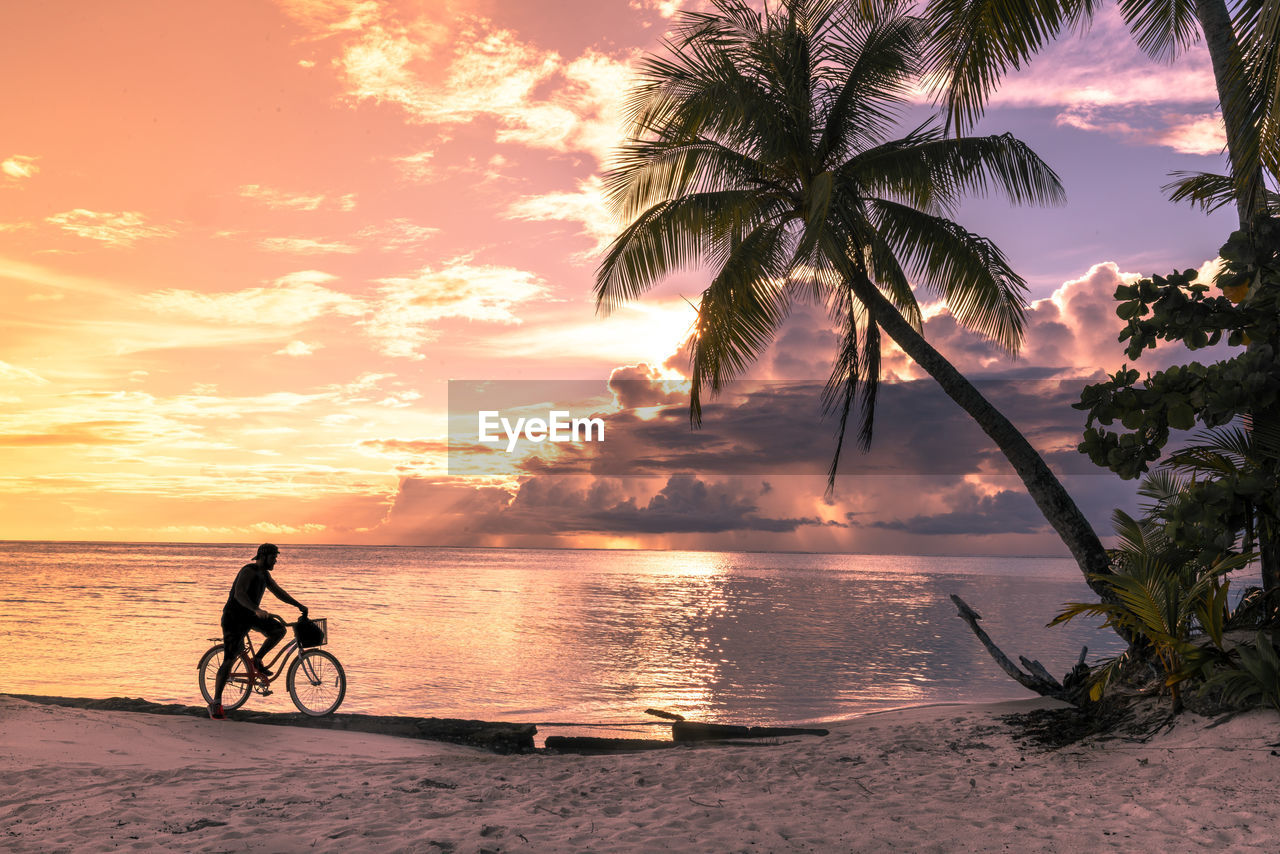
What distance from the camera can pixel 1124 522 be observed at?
8.03 metres

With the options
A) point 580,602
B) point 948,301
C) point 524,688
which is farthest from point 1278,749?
point 580,602

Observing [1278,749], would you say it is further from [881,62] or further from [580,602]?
[580,602]

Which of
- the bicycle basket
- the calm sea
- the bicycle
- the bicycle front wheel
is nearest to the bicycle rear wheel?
the bicycle

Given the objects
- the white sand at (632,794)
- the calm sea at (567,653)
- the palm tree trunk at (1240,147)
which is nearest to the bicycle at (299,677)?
the white sand at (632,794)

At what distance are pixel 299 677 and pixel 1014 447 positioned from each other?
9.09 meters

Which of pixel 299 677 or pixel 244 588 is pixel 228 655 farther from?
pixel 299 677

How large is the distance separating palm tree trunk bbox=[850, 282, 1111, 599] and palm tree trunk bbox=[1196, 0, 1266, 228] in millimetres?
3140

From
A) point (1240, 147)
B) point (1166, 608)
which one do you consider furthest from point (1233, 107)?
point (1166, 608)

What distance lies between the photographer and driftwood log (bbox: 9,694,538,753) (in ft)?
29.3

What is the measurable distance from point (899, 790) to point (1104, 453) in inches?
145

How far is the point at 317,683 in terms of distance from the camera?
988 cm

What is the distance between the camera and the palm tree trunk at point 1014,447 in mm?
9180

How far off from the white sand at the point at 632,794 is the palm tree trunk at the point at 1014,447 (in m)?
2.31

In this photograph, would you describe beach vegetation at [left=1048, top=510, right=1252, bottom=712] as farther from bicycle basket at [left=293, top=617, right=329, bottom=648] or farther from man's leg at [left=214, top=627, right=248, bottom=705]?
man's leg at [left=214, top=627, right=248, bottom=705]
